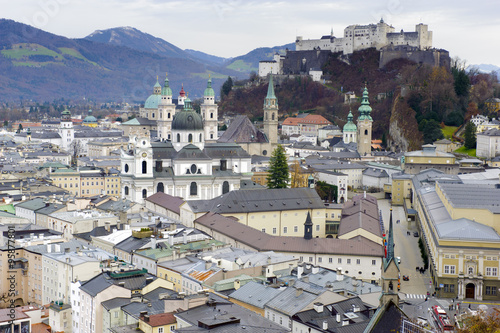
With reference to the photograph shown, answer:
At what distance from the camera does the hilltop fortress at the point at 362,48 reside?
130750 millimetres

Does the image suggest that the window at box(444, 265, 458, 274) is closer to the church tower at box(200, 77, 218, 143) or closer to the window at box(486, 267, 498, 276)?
the window at box(486, 267, 498, 276)

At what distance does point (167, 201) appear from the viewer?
64.3m

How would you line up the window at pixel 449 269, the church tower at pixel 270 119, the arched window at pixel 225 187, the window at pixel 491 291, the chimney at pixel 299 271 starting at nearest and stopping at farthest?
the chimney at pixel 299 271 < the window at pixel 491 291 < the window at pixel 449 269 < the arched window at pixel 225 187 < the church tower at pixel 270 119

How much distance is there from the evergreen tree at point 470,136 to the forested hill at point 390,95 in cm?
500

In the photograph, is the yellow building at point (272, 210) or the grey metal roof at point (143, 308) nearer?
the grey metal roof at point (143, 308)

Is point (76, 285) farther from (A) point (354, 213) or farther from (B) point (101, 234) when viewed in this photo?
(A) point (354, 213)

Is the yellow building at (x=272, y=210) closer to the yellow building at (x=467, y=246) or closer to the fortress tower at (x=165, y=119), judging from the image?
the yellow building at (x=467, y=246)

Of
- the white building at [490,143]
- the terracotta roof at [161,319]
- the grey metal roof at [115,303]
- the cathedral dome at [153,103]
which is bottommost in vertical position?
the grey metal roof at [115,303]

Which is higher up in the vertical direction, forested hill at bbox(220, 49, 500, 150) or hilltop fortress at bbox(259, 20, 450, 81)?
hilltop fortress at bbox(259, 20, 450, 81)

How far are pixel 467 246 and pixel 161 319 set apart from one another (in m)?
22.3

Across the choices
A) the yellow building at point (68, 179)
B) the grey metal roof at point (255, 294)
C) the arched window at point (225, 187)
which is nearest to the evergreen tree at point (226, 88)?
the yellow building at point (68, 179)

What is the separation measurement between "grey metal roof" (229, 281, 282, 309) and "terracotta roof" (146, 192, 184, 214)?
24918 mm

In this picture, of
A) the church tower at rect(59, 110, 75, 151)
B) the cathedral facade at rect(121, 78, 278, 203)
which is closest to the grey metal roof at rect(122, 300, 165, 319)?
the cathedral facade at rect(121, 78, 278, 203)

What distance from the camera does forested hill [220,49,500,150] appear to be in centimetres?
10638
